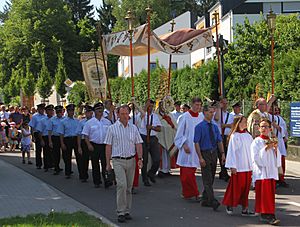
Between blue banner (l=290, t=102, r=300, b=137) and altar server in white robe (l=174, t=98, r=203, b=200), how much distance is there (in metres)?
7.78

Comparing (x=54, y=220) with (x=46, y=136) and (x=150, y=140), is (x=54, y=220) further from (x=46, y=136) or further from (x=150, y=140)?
(x=46, y=136)

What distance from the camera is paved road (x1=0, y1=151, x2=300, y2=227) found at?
9.43 metres

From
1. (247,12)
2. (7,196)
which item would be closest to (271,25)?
(7,196)

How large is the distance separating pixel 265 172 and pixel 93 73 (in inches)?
332

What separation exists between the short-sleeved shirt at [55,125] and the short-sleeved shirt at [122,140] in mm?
6115

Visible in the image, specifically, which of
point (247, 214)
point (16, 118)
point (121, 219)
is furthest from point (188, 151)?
point (16, 118)

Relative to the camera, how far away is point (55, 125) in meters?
16.0

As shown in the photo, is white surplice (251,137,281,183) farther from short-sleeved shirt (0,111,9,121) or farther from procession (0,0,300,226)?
short-sleeved shirt (0,111,9,121)

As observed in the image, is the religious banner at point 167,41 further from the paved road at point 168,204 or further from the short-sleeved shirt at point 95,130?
the paved road at point 168,204

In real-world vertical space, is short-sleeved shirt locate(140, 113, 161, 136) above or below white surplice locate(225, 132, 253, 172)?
above

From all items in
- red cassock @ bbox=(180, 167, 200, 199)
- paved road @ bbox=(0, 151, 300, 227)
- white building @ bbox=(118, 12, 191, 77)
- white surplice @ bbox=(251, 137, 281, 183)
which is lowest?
paved road @ bbox=(0, 151, 300, 227)

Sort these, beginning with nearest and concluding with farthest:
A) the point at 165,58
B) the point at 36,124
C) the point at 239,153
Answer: the point at 239,153
the point at 36,124
the point at 165,58

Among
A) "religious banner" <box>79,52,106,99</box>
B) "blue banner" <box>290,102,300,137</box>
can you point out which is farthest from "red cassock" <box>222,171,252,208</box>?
"blue banner" <box>290,102,300,137</box>

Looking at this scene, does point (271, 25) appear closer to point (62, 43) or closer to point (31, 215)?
point (31, 215)
